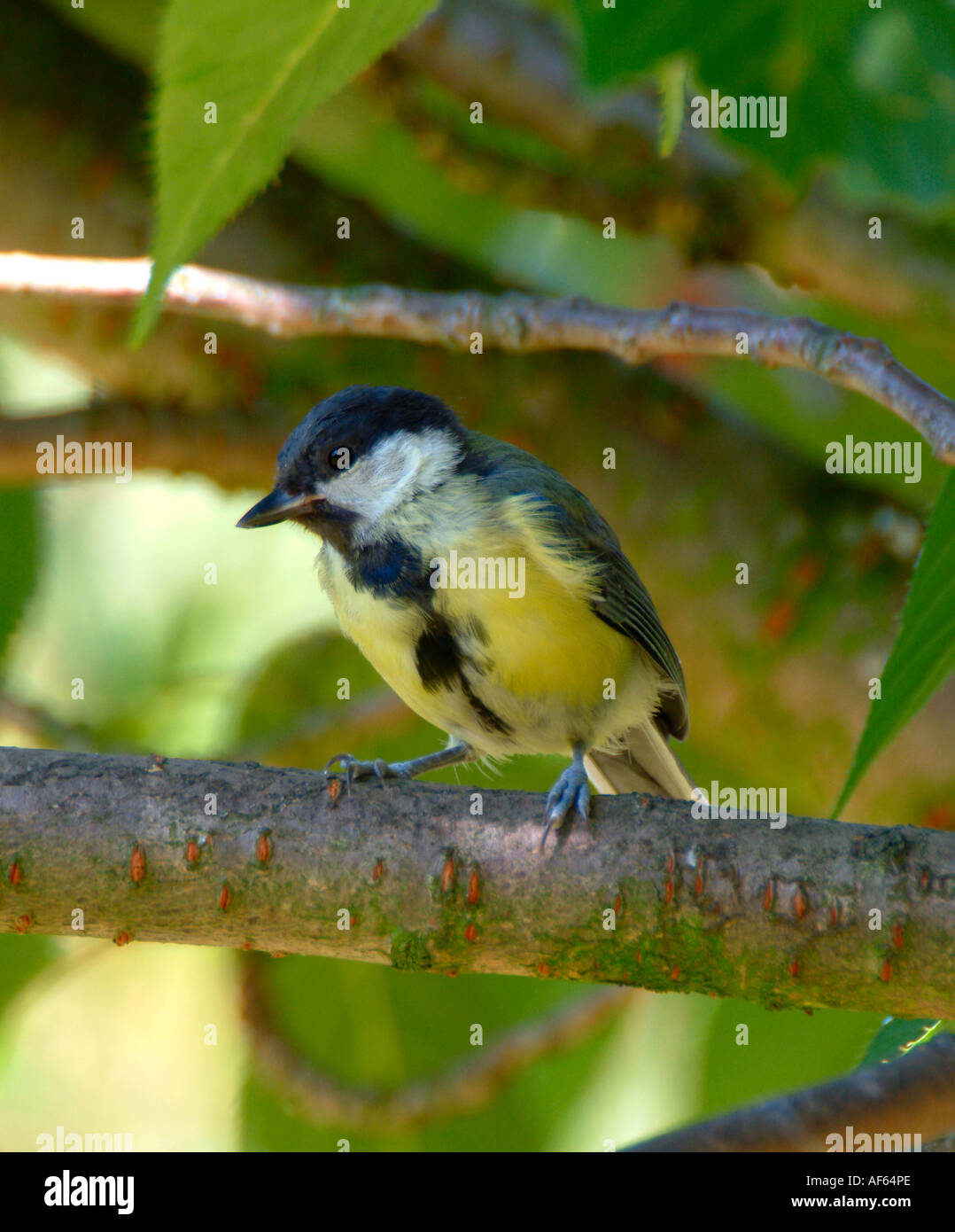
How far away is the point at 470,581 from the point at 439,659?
0.14 metres

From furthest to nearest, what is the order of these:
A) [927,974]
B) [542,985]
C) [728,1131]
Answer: [542,985] → [728,1131] → [927,974]

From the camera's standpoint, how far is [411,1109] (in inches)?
100

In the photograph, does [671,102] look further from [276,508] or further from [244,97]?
[276,508]

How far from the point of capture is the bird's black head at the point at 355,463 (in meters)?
2.19

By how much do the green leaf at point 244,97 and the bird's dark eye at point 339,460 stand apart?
1.38 meters

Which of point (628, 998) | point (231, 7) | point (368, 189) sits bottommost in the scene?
point (628, 998)

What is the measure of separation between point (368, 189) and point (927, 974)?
2612 millimetres

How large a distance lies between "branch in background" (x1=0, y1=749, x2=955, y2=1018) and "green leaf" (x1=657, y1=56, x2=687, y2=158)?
0.72m

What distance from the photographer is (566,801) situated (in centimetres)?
144

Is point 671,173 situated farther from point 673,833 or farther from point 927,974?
point 927,974

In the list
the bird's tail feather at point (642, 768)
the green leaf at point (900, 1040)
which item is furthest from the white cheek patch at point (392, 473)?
the green leaf at point (900, 1040)

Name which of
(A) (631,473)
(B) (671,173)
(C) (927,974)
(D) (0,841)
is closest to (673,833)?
(C) (927,974)

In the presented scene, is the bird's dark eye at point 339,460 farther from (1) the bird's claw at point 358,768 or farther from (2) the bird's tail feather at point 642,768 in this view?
(2) the bird's tail feather at point 642,768

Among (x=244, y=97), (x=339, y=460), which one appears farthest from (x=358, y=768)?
(x=244, y=97)
